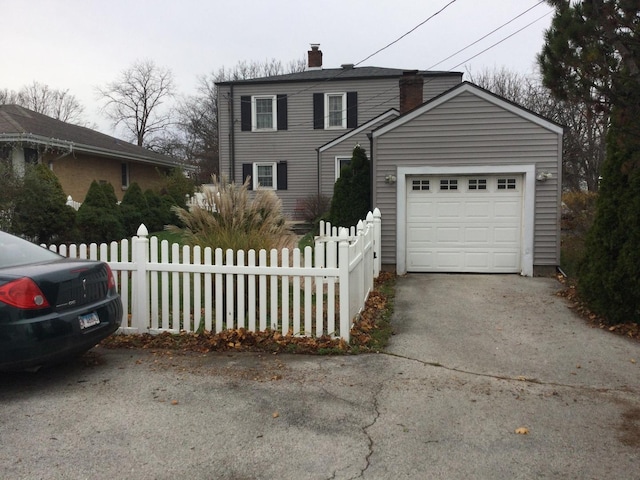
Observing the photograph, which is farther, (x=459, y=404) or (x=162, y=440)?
(x=459, y=404)

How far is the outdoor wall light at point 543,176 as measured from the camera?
36.2 feet

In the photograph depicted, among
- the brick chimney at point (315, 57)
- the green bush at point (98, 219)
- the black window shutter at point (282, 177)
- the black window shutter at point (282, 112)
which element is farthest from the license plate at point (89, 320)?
the brick chimney at point (315, 57)

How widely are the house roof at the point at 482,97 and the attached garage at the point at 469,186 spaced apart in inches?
0.8

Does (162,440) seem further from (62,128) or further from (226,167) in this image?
(62,128)

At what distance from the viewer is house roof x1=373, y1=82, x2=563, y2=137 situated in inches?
436

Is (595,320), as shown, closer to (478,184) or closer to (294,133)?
(478,184)

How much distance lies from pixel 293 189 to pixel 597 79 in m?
18.8

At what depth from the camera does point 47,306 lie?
15.1 ft

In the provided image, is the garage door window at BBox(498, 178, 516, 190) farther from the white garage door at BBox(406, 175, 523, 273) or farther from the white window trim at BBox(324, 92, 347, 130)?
the white window trim at BBox(324, 92, 347, 130)

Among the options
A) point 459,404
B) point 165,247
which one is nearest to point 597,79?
point 459,404

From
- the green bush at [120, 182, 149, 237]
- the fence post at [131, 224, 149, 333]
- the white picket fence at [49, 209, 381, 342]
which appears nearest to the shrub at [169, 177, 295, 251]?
the white picket fence at [49, 209, 381, 342]

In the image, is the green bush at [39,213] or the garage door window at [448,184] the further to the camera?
the garage door window at [448,184]

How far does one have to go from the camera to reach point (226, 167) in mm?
23859

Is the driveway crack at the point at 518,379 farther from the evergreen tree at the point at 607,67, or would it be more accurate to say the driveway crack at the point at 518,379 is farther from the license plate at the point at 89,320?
the license plate at the point at 89,320
